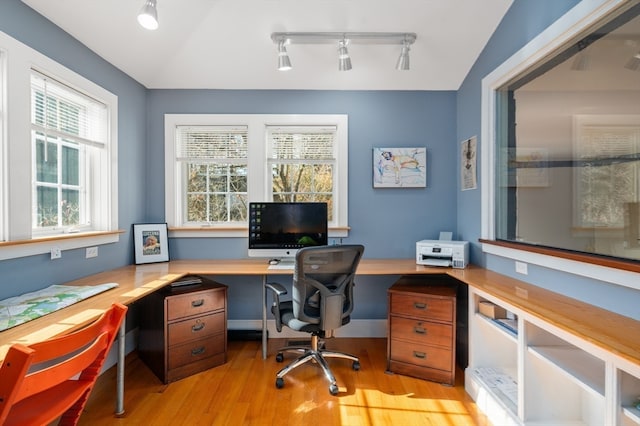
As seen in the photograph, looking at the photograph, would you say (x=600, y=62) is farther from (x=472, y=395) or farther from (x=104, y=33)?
(x=104, y=33)

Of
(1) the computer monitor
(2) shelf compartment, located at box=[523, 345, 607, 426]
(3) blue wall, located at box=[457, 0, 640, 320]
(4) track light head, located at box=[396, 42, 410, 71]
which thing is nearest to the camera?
(3) blue wall, located at box=[457, 0, 640, 320]

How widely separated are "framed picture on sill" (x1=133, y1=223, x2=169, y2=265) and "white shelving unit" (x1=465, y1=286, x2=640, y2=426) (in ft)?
8.90

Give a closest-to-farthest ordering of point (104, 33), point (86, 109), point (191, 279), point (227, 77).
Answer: point (104, 33) → point (86, 109) → point (191, 279) → point (227, 77)

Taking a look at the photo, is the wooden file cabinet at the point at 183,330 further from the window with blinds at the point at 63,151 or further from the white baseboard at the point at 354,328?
the window with blinds at the point at 63,151

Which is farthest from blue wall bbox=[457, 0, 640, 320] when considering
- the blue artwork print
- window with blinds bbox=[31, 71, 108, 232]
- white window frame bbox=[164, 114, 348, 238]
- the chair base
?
window with blinds bbox=[31, 71, 108, 232]

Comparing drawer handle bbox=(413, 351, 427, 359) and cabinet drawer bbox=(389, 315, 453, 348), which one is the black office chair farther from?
drawer handle bbox=(413, 351, 427, 359)

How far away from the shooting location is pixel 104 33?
7.34 feet

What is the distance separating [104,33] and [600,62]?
3.22 m

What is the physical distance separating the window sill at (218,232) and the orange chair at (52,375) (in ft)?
5.82

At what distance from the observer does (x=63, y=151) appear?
2.21 metres

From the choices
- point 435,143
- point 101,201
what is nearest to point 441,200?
point 435,143

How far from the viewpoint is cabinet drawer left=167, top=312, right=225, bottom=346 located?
230 cm

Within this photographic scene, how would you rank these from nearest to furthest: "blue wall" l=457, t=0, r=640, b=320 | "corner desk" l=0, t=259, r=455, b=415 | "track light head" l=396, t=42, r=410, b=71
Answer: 1. "corner desk" l=0, t=259, r=455, b=415
2. "blue wall" l=457, t=0, r=640, b=320
3. "track light head" l=396, t=42, r=410, b=71

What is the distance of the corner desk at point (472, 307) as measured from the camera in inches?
46.1
